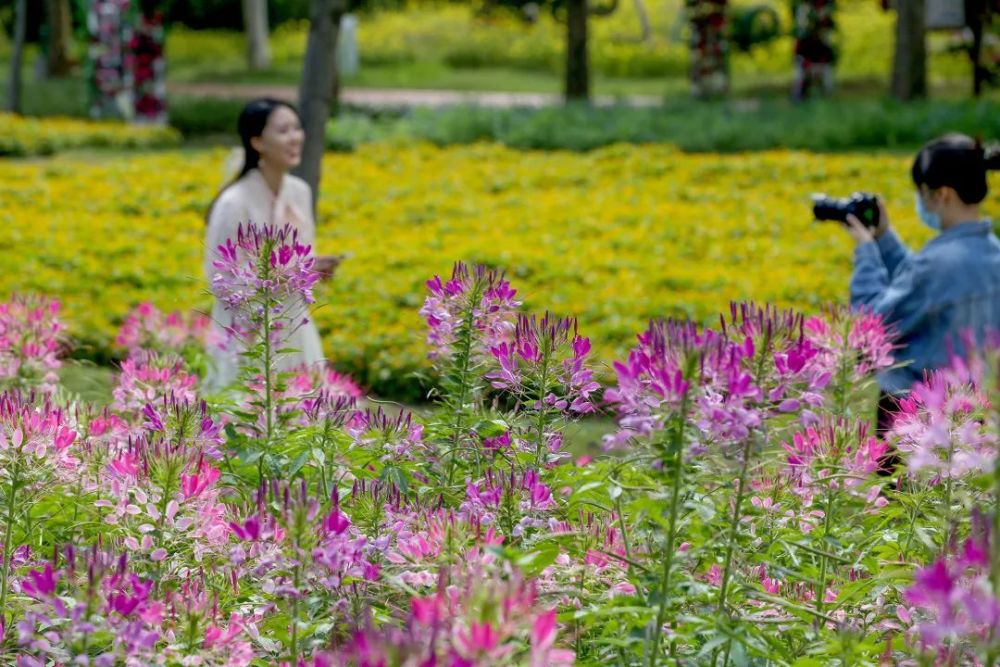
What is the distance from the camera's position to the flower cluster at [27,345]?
12.9 ft

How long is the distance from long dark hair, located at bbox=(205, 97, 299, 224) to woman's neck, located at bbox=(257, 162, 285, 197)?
3cm

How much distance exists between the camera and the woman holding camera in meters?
4.43

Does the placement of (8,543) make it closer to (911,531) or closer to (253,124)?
(911,531)

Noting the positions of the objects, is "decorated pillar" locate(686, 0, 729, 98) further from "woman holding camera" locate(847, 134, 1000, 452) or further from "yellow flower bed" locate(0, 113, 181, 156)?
"woman holding camera" locate(847, 134, 1000, 452)

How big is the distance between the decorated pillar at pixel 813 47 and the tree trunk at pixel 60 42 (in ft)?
38.5

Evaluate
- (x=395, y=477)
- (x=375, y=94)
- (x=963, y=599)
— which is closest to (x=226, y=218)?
(x=395, y=477)

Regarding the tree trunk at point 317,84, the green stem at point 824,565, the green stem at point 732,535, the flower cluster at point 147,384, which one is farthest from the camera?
the tree trunk at point 317,84

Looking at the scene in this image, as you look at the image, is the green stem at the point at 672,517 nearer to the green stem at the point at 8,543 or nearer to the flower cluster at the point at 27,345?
the green stem at the point at 8,543

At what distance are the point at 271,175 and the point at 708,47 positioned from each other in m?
14.5

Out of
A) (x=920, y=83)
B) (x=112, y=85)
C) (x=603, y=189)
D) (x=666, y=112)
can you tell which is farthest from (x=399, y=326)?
(x=112, y=85)

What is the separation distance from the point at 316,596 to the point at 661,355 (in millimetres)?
681

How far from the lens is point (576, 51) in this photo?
58.6 ft

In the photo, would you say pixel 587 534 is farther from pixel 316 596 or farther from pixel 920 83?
pixel 920 83

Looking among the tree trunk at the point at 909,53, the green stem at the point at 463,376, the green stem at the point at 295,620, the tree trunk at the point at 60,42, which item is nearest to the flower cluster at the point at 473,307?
the green stem at the point at 463,376
